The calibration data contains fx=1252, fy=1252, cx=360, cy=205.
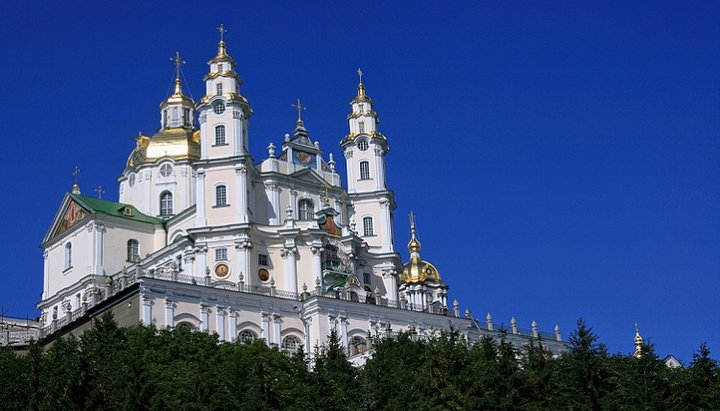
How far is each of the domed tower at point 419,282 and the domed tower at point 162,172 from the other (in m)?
16.8

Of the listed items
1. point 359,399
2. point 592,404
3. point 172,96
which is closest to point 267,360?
point 359,399

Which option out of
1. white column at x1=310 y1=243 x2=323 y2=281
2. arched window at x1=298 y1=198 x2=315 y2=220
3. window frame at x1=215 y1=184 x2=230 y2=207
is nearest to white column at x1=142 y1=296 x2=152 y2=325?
window frame at x1=215 y1=184 x2=230 y2=207

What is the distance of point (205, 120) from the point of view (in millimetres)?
84688

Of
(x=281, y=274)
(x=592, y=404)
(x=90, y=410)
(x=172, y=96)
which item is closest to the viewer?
(x=90, y=410)

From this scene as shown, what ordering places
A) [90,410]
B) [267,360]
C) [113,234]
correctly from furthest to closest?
[113,234], [267,360], [90,410]

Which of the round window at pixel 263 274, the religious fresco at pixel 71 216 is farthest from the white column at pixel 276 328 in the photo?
the religious fresco at pixel 71 216

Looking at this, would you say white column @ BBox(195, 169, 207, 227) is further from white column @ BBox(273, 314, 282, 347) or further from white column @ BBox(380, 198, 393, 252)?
white column @ BBox(380, 198, 393, 252)

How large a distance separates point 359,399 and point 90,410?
457 inches

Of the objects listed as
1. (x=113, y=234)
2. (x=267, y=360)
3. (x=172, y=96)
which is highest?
(x=172, y=96)

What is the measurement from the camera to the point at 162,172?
95500 millimetres

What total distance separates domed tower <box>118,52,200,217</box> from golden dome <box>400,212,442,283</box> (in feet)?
54.7

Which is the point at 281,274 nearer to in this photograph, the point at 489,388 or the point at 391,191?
the point at 391,191

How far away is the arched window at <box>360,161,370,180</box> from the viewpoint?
92.2 m

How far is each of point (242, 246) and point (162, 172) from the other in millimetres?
17938
